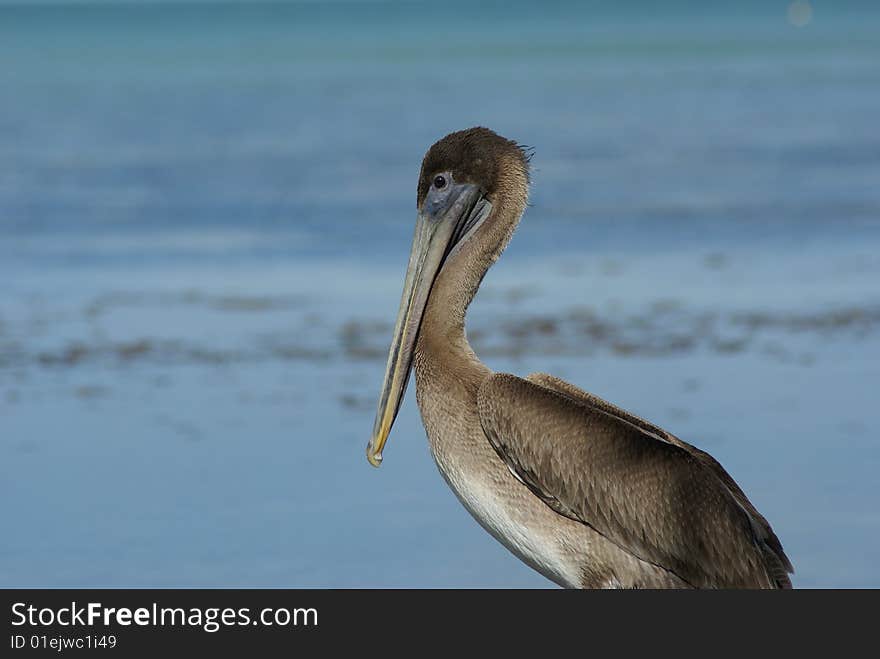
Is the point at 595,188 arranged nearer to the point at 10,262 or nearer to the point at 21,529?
the point at 10,262

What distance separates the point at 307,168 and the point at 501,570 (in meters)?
12.6

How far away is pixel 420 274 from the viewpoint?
16.0ft

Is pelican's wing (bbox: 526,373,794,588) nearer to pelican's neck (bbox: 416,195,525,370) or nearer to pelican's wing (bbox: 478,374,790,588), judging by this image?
pelican's wing (bbox: 478,374,790,588)

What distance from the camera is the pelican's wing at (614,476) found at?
4332 mm

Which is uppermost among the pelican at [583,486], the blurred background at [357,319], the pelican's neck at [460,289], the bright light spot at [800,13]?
the bright light spot at [800,13]

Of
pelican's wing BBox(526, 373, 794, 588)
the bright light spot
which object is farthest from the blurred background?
the bright light spot

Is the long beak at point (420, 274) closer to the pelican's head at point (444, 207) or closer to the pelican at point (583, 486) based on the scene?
the pelican's head at point (444, 207)

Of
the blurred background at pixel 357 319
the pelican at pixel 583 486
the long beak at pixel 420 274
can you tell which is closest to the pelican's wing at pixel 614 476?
the pelican at pixel 583 486

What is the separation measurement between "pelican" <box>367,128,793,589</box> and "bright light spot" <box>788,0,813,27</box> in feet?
188

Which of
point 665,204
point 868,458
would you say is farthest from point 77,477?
point 665,204

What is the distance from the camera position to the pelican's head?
481 cm

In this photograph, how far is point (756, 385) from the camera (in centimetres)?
848

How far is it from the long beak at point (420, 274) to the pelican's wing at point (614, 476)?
393 mm

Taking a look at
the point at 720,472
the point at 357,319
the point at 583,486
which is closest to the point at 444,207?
the point at 583,486
